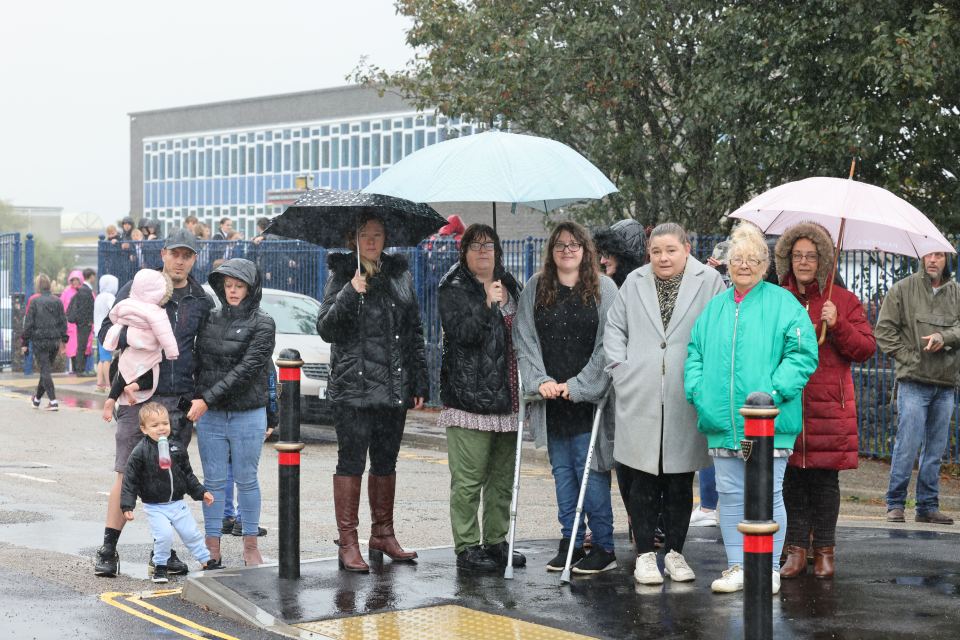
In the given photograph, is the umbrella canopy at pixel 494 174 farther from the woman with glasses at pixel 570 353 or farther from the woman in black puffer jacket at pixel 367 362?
the woman in black puffer jacket at pixel 367 362

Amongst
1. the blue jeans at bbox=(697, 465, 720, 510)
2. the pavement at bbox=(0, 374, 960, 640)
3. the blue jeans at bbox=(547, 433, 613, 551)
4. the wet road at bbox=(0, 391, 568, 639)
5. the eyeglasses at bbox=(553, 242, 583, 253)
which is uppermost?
the eyeglasses at bbox=(553, 242, 583, 253)

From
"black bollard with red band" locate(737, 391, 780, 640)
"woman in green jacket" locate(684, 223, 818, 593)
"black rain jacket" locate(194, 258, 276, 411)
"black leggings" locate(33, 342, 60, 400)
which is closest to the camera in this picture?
"black bollard with red band" locate(737, 391, 780, 640)

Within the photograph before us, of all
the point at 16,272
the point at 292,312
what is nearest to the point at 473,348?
the point at 292,312

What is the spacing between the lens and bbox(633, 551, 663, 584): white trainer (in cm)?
730

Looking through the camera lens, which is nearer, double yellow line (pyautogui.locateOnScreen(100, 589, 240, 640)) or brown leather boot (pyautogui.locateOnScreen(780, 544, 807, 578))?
double yellow line (pyautogui.locateOnScreen(100, 589, 240, 640))

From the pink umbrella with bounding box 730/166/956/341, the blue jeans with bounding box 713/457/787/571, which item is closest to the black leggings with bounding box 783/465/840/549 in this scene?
the blue jeans with bounding box 713/457/787/571

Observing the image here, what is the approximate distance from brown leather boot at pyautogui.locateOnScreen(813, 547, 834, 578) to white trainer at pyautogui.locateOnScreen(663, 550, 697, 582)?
0.68 meters

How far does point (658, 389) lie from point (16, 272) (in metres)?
21.3

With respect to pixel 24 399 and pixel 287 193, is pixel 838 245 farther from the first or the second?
pixel 287 193

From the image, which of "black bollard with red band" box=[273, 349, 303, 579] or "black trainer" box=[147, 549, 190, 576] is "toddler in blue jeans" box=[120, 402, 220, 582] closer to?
"black trainer" box=[147, 549, 190, 576]

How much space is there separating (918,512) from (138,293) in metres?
5.92

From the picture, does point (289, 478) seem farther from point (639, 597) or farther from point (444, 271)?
point (444, 271)

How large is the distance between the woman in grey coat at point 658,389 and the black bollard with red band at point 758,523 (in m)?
1.42

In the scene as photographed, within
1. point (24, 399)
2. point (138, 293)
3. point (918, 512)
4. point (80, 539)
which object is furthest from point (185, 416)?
point (24, 399)
